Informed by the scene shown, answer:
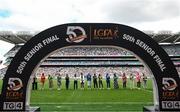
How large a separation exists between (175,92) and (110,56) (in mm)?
58989

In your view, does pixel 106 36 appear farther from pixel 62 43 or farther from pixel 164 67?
pixel 164 67

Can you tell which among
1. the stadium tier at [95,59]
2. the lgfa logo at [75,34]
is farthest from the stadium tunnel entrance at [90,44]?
the stadium tier at [95,59]

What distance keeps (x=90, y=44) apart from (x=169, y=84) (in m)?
2.60

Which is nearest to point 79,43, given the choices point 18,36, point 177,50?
point 18,36

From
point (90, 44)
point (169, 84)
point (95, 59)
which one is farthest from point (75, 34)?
point (95, 59)

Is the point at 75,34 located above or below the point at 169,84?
above

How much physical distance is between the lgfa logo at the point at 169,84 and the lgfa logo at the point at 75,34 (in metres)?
2.71

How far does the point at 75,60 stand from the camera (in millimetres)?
68625

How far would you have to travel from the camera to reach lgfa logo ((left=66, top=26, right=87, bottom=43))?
966 cm

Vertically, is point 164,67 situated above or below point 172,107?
above

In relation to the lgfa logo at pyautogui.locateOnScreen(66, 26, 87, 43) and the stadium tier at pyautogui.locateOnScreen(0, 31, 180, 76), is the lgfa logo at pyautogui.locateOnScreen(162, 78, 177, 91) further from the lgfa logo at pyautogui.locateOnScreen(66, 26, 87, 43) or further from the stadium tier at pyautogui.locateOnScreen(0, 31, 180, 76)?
the stadium tier at pyautogui.locateOnScreen(0, 31, 180, 76)

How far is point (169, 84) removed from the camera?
951 cm

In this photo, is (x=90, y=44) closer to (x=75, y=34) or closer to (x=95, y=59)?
(x=75, y=34)

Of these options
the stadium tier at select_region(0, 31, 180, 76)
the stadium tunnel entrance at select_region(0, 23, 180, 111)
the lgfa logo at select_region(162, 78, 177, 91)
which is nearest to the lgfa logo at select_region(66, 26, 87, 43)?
the stadium tunnel entrance at select_region(0, 23, 180, 111)
